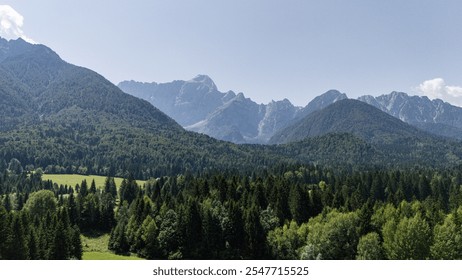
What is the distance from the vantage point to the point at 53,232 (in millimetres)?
92062

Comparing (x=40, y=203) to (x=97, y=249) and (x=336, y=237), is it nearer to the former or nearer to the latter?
(x=97, y=249)

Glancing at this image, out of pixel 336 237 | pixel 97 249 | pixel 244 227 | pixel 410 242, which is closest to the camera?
pixel 410 242

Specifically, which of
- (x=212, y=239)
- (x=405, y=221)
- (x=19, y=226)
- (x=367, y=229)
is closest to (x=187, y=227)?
(x=212, y=239)

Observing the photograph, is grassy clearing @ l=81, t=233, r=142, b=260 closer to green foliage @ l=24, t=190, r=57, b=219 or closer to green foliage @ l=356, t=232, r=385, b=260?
green foliage @ l=24, t=190, r=57, b=219

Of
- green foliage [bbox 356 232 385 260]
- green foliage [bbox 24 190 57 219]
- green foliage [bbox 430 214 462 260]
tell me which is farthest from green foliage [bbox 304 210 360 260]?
green foliage [bbox 24 190 57 219]

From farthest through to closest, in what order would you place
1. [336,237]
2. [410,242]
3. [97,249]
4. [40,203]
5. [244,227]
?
1. [40,203]
2. [97,249]
3. [244,227]
4. [336,237]
5. [410,242]

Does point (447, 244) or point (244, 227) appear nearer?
point (447, 244)

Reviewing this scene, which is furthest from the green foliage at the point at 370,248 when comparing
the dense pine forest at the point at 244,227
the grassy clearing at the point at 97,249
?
the grassy clearing at the point at 97,249

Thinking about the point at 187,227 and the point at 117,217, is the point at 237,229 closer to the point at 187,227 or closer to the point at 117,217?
the point at 187,227

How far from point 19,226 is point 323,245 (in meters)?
70.1

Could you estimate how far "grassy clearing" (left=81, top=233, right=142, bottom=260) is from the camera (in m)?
104

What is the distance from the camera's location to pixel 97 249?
119m

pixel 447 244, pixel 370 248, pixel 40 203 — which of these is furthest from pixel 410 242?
pixel 40 203

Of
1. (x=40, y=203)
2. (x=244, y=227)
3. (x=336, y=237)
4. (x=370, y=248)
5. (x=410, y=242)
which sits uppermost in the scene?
(x=410, y=242)
